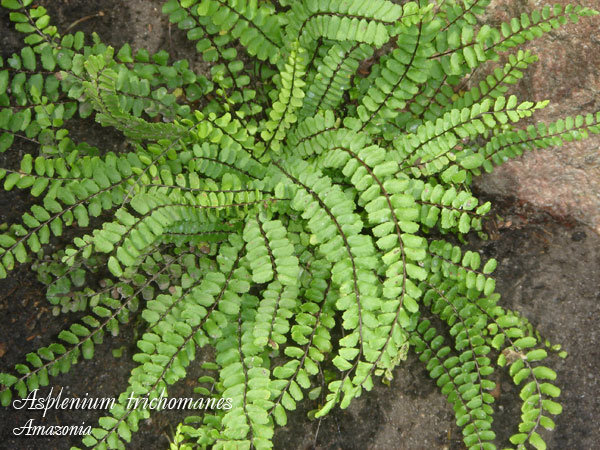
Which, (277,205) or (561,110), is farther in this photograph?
(561,110)

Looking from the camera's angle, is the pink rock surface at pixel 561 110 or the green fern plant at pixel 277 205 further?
the pink rock surface at pixel 561 110

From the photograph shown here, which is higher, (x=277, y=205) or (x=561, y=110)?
(x=561, y=110)

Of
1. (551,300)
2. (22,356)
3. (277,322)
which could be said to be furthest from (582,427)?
(22,356)

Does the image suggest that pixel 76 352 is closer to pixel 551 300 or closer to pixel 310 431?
pixel 310 431
